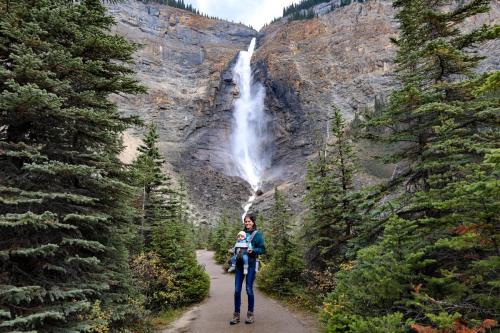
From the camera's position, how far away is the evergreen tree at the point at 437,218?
4.38m

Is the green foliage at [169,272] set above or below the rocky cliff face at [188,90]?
below

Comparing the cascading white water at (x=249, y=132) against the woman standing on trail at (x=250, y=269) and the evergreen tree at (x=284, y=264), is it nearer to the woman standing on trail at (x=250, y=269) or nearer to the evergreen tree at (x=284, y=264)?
the evergreen tree at (x=284, y=264)

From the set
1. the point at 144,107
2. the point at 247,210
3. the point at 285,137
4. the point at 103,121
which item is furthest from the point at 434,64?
the point at 144,107

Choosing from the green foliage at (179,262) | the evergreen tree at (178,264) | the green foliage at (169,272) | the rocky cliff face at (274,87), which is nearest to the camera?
the green foliage at (169,272)

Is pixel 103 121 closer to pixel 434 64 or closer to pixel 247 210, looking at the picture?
pixel 434 64

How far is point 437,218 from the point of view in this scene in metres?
6.43

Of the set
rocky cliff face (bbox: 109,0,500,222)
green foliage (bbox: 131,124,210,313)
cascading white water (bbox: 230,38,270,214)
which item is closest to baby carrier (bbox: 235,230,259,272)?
green foliage (bbox: 131,124,210,313)

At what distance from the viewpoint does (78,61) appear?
6941 millimetres

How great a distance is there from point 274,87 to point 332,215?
80.8 metres

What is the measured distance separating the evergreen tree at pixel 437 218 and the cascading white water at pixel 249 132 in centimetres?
6601

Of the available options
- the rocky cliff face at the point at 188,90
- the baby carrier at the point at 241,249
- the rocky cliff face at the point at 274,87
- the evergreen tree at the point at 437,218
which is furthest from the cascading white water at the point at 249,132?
the evergreen tree at the point at 437,218

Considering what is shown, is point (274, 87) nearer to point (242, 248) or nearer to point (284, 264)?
point (284, 264)

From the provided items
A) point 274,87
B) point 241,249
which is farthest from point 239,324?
point 274,87

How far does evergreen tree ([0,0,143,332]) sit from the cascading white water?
216 ft
